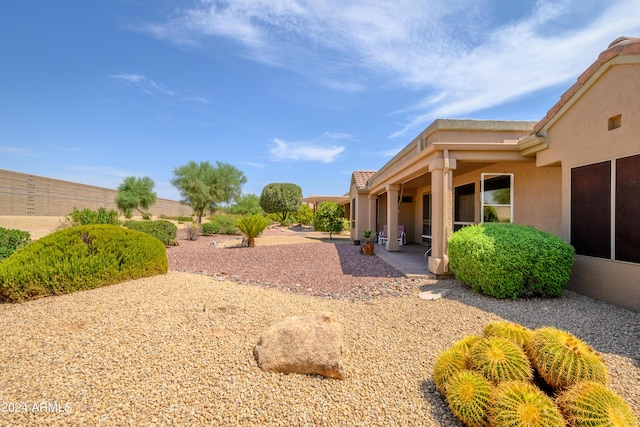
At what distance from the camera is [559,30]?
22.5 feet

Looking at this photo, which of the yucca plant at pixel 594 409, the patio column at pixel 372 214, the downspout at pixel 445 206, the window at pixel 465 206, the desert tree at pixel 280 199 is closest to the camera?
the yucca plant at pixel 594 409

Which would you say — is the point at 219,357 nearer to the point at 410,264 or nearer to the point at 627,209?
the point at 627,209

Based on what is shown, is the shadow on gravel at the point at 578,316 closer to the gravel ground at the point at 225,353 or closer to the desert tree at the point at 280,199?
the gravel ground at the point at 225,353

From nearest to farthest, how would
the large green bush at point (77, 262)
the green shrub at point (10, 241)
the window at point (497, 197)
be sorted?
the large green bush at point (77, 262) → the green shrub at point (10, 241) → the window at point (497, 197)

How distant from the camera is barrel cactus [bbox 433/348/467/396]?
2.56 m

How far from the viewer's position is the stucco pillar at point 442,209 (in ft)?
22.9

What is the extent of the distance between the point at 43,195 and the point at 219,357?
3075cm

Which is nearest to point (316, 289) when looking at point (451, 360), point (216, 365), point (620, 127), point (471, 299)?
point (471, 299)

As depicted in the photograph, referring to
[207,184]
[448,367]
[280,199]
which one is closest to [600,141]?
[448,367]

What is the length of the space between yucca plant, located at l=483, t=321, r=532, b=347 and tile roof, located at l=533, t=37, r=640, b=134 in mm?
5064

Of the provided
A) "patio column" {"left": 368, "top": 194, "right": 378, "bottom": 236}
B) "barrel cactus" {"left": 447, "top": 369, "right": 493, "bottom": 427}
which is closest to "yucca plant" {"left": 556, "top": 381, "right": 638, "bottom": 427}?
"barrel cactus" {"left": 447, "top": 369, "right": 493, "bottom": 427}

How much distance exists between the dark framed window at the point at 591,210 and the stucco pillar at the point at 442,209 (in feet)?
7.36

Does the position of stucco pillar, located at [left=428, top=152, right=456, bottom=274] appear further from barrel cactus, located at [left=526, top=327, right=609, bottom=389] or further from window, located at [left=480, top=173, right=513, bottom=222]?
barrel cactus, located at [left=526, top=327, right=609, bottom=389]

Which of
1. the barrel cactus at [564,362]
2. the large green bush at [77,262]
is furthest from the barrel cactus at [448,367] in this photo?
the large green bush at [77,262]
